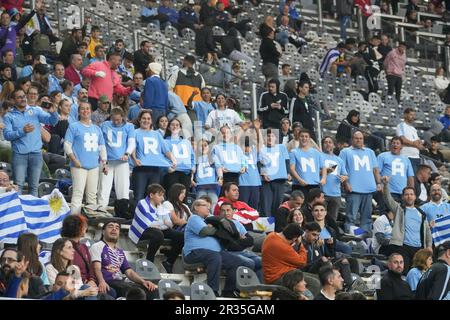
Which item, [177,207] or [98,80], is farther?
[98,80]

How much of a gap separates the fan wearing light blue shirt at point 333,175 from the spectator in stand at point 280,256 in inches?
151

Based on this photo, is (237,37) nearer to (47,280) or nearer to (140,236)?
(140,236)

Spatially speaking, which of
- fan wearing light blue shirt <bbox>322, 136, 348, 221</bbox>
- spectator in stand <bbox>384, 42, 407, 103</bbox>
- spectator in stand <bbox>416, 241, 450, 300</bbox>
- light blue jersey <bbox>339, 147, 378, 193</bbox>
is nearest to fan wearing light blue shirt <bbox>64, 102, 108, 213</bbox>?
fan wearing light blue shirt <bbox>322, 136, 348, 221</bbox>

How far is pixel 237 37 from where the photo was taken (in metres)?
Answer: 27.6

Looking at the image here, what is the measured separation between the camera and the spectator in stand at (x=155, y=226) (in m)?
18.2

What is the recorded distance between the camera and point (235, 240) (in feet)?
59.6

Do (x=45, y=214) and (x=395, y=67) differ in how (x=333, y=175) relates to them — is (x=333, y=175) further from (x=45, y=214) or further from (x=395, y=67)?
(x=395, y=67)

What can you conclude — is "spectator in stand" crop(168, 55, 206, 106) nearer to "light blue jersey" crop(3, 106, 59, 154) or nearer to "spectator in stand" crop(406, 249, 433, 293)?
"light blue jersey" crop(3, 106, 59, 154)

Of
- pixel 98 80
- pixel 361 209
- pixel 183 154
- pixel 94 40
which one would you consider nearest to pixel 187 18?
pixel 94 40

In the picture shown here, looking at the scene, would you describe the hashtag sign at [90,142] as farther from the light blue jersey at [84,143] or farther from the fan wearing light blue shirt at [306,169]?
the fan wearing light blue shirt at [306,169]

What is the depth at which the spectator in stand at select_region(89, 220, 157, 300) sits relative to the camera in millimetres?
16250

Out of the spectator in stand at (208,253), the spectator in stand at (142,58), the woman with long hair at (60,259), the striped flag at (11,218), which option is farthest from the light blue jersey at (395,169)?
the woman with long hair at (60,259)

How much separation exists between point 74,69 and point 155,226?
5348 mm

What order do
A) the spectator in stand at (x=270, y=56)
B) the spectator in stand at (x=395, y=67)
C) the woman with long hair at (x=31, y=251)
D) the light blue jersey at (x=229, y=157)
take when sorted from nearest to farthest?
1. the woman with long hair at (x=31, y=251)
2. the light blue jersey at (x=229, y=157)
3. the spectator in stand at (x=270, y=56)
4. the spectator in stand at (x=395, y=67)
